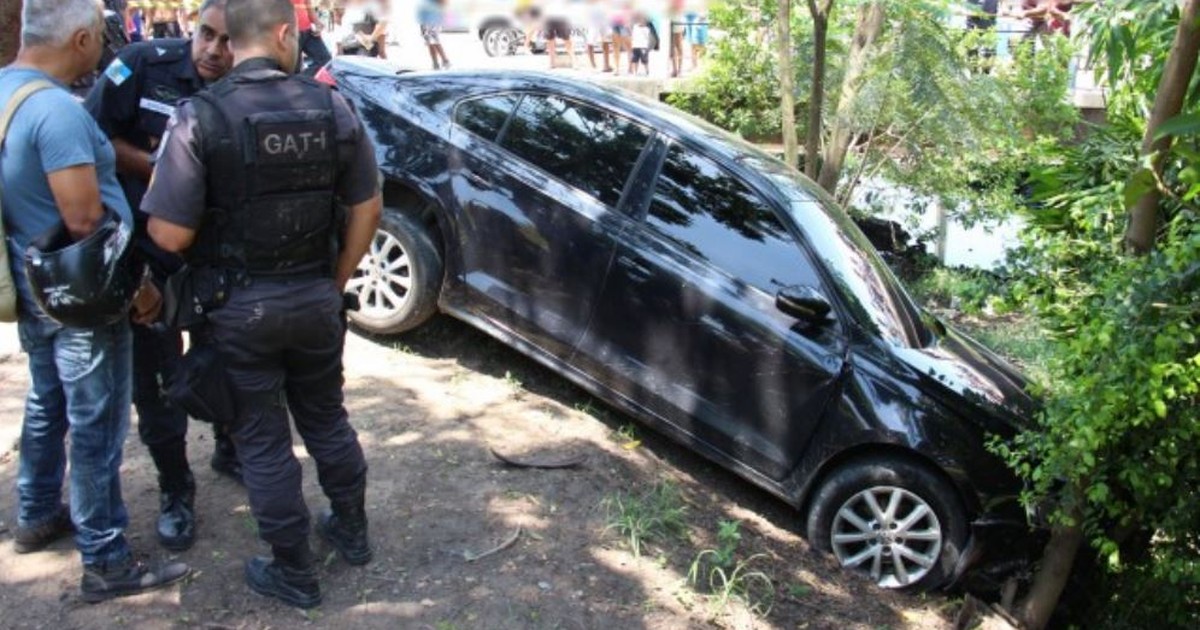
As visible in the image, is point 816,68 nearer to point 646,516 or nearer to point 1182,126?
point 646,516

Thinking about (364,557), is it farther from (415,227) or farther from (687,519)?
(415,227)

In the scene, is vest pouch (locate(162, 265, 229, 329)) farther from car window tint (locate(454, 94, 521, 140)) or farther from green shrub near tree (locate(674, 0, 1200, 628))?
green shrub near tree (locate(674, 0, 1200, 628))

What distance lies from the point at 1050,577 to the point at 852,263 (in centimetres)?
162

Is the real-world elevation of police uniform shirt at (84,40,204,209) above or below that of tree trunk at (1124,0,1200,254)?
below

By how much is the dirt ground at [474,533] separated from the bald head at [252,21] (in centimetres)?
175

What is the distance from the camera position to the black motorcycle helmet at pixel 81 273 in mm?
2973

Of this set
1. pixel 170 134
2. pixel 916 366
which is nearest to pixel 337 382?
pixel 170 134

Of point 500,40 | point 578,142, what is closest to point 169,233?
point 578,142

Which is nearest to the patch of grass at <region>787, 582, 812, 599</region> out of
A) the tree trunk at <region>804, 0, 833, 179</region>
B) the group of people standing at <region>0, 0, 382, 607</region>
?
the group of people standing at <region>0, 0, 382, 607</region>

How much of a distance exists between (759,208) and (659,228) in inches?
18.9

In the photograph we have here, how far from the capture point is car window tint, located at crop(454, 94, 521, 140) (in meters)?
5.47

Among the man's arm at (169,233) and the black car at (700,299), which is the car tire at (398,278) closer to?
the black car at (700,299)

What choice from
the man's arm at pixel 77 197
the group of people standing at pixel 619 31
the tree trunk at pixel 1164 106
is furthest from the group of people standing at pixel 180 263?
the group of people standing at pixel 619 31

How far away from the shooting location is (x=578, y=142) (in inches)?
210
